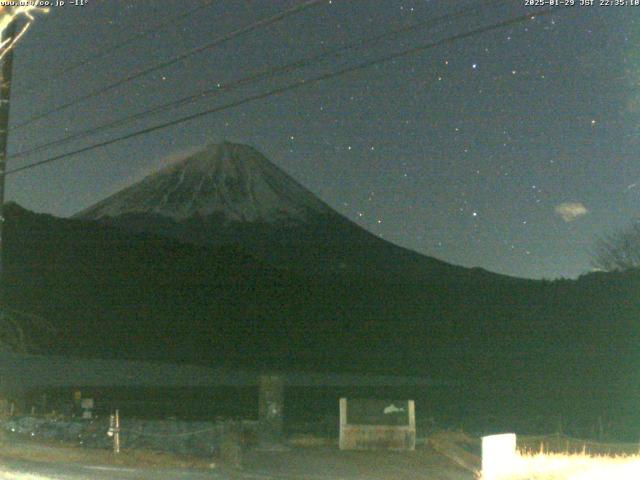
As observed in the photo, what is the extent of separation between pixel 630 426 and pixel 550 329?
45065 millimetres

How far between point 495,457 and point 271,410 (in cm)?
1032

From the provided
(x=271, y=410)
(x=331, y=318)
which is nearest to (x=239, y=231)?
(x=331, y=318)

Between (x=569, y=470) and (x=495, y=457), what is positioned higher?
(x=495, y=457)

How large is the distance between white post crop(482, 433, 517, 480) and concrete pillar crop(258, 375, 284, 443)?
9892 mm

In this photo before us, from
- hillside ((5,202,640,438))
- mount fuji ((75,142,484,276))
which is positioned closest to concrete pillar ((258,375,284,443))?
hillside ((5,202,640,438))

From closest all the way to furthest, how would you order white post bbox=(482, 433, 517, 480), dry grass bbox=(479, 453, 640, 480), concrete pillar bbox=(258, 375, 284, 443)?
dry grass bbox=(479, 453, 640, 480) → white post bbox=(482, 433, 517, 480) → concrete pillar bbox=(258, 375, 284, 443)

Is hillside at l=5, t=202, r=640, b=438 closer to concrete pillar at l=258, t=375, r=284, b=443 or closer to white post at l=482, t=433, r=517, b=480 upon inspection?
concrete pillar at l=258, t=375, r=284, b=443

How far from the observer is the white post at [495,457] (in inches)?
479

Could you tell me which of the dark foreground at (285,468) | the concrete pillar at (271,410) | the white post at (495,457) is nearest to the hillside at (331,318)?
the concrete pillar at (271,410)

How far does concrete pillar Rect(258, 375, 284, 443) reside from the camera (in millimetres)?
21469

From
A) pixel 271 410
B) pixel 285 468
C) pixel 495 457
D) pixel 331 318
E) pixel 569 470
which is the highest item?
pixel 331 318

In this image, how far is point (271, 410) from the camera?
21.8 meters

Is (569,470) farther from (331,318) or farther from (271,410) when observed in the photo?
(331,318)

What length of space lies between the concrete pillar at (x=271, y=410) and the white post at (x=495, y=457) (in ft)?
32.5
